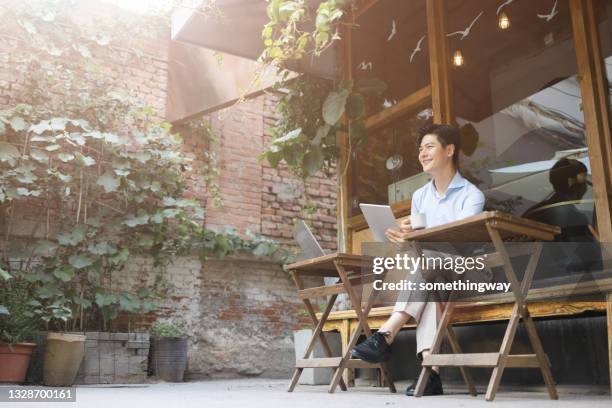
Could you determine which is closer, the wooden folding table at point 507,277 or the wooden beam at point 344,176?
the wooden folding table at point 507,277

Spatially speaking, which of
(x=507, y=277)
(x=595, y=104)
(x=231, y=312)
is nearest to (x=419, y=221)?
(x=507, y=277)

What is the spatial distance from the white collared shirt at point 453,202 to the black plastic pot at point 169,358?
129 inches

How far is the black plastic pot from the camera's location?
560cm

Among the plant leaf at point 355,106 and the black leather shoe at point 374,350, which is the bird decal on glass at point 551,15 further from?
the black leather shoe at point 374,350

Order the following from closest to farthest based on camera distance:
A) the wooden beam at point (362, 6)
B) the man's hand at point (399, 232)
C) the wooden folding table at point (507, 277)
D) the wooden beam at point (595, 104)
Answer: the wooden folding table at point (507, 277)
the man's hand at point (399, 232)
the wooden beam at point (595, 104)
the wooden beam at point (362, 6)

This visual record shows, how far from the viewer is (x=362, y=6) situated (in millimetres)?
4875

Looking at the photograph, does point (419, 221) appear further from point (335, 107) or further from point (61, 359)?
point (61, 359)

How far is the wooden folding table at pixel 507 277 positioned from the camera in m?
2.40

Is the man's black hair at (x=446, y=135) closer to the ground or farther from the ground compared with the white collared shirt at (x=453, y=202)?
farther from the ground

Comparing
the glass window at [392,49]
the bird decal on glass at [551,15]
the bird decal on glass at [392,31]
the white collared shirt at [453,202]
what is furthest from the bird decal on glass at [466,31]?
the white collared shirt at [453,202]

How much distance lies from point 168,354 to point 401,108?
9.90ft

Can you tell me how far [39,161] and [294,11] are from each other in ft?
8.62

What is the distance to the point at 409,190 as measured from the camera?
4477mm

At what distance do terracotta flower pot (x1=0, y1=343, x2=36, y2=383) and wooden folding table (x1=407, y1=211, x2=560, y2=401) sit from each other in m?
3.23
